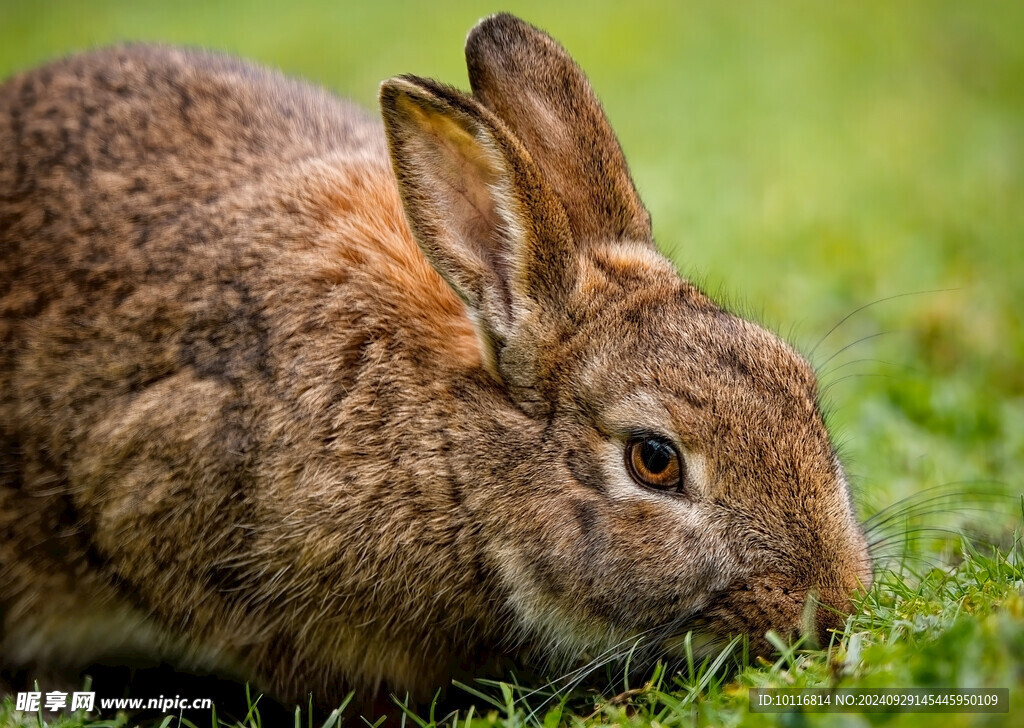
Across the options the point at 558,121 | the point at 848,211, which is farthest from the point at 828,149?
the point at 558,121

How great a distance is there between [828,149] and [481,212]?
7441 millimetres

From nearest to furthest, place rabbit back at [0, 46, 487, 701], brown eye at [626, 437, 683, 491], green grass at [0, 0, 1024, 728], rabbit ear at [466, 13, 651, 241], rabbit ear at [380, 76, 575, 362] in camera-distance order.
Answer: green grass at [0, 0, 1024, 728], brown eye at [626, 437, 683, 491], rabbit ear at [380, 76, 575, 362], rabbit back at [0, 46, 487, 701], rabbit ear at [466, 13, 651, 241]

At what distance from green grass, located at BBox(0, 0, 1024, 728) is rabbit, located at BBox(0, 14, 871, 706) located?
373mm

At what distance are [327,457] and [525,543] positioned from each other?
0.81m

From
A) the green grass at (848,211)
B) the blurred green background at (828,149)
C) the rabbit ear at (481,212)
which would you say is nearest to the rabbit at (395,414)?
the rabbit ear at (481,212)

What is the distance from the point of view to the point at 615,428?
13.0ft

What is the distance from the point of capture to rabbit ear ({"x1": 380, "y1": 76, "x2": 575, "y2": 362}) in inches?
159

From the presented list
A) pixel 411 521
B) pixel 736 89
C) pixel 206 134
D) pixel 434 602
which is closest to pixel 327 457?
pixel 411 521

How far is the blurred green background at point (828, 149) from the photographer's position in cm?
644

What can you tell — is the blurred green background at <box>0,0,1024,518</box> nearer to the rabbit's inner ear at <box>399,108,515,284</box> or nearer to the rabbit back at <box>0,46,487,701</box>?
the rabbit's inner ear at <box>399,108,515,284</box>

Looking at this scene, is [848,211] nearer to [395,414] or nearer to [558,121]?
[558,121]

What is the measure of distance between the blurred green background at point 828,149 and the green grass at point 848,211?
0.03 metres

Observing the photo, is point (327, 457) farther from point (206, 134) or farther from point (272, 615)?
point (206, 134)

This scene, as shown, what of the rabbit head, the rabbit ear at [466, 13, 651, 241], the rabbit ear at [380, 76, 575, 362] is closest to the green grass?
the rabbit head
